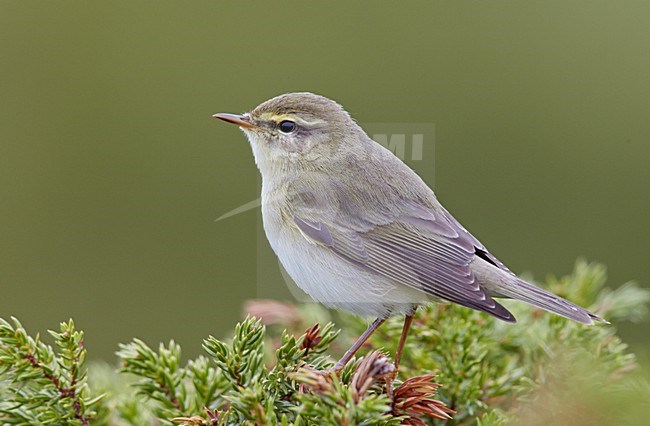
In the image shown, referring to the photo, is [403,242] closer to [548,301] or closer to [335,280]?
[335,280]

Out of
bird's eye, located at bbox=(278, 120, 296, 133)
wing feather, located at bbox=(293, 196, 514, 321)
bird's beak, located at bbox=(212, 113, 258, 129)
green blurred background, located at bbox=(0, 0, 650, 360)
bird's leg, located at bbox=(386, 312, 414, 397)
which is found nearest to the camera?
bird's leg, located at bbox=(386, 312, 414, 397)

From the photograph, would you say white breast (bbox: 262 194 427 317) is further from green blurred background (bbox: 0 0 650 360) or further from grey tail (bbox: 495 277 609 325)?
green blurred background (bbox: 0 0 650 360)

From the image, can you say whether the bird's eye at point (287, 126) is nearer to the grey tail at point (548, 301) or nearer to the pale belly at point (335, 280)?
Answer: the pale belly at point (335, 280)

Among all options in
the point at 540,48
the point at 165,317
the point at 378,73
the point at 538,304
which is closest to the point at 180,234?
the point at 165,317

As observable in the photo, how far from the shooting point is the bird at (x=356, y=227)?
3153mm

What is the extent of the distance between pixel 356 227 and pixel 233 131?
3.10 m

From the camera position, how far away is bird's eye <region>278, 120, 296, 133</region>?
3.88m

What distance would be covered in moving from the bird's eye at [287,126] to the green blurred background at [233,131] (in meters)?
1.98

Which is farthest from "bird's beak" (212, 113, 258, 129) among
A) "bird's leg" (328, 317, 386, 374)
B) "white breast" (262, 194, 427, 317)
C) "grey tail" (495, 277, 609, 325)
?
"grey tail" (495, 277, 609, 325)

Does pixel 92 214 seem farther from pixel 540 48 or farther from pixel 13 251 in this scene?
pixel 540 48

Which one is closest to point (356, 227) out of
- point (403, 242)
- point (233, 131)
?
point (403, 242)

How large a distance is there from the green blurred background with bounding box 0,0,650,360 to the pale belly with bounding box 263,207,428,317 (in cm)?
247

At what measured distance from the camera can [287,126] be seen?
3.89m

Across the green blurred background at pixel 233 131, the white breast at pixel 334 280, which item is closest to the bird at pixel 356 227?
the white breast at pixel 334 280
